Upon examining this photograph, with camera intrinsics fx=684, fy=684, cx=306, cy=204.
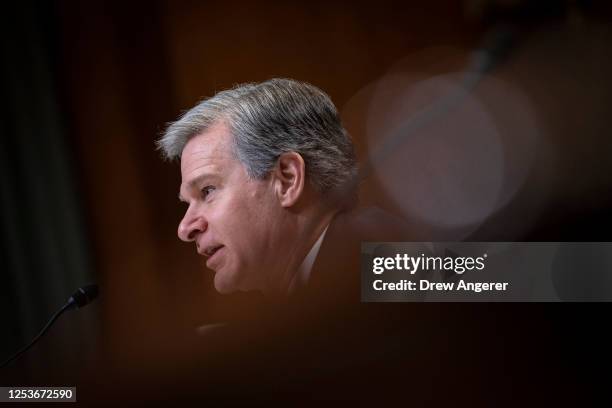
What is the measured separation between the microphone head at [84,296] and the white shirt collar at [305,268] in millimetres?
520

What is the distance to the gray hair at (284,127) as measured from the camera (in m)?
1.74

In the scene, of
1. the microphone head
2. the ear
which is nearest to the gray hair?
the ear

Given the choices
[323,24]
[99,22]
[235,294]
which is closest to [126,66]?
[99,22]

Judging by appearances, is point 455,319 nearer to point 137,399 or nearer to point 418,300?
point 418,300

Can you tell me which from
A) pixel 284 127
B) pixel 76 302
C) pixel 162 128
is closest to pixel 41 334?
pixel 76 302

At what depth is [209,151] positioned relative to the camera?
1.75 metres

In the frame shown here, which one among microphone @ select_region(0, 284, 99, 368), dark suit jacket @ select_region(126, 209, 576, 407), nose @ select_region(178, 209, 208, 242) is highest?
nose @ select_region(178, 209, 208, 242)

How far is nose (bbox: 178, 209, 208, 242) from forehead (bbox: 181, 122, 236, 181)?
0.33 feet

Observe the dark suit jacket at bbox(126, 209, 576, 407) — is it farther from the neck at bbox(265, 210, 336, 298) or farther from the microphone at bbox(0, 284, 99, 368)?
the microphone at bbox(0, 284, 99, 368)

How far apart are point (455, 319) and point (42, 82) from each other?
4.16ft

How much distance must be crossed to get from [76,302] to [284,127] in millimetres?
713

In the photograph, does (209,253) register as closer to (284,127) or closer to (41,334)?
(284,127)

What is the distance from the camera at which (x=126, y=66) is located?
184 cm

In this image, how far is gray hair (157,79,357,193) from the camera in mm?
1741
